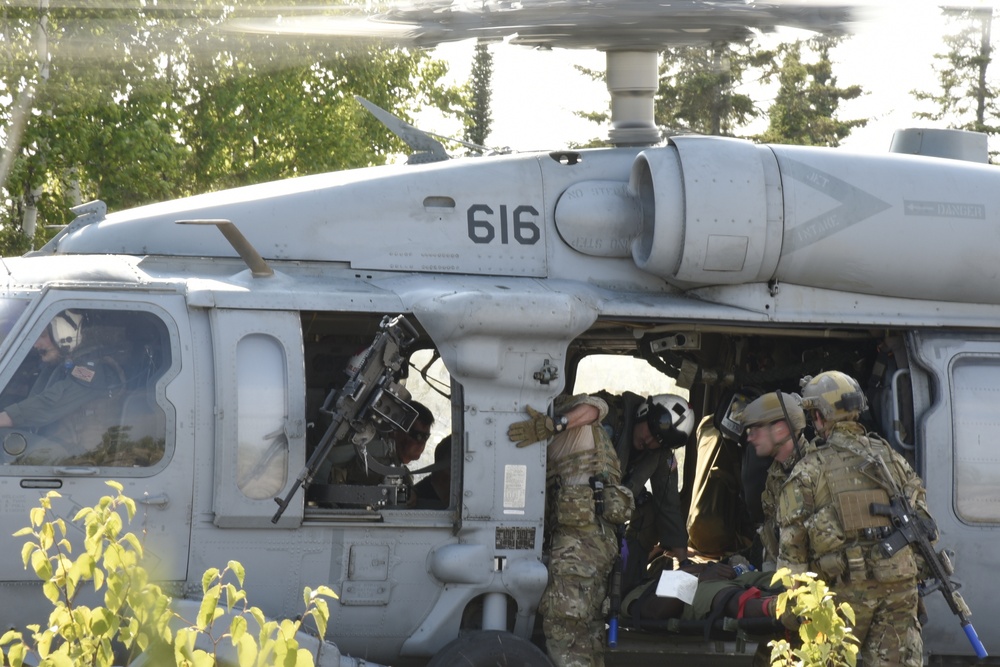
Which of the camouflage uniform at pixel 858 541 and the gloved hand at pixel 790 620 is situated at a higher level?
the camouflage uniform at pixel 858 541

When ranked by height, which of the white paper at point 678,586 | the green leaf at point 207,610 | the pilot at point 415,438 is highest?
the pilot at point 415,438

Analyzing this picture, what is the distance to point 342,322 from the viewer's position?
20.7 ft

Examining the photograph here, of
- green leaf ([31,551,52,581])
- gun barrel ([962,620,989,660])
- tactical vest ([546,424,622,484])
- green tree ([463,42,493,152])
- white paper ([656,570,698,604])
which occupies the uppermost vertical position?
green tree ([463,42,493,152])

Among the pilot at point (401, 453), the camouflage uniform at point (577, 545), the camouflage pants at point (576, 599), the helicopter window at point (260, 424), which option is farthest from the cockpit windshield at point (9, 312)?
the camouflage pants at point (576, 599)

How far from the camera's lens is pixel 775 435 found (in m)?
6.32

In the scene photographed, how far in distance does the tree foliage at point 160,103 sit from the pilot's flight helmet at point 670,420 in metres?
4.96

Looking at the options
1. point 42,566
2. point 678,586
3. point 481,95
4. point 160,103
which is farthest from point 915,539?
point 481,95

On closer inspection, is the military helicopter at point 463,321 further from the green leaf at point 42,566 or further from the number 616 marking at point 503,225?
the green leaf at point 42,566

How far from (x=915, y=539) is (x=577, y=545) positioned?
5.06 ft

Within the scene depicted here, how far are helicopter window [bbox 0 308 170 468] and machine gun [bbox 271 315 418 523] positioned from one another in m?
0.69

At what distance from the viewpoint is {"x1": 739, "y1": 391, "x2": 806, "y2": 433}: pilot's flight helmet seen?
632cm

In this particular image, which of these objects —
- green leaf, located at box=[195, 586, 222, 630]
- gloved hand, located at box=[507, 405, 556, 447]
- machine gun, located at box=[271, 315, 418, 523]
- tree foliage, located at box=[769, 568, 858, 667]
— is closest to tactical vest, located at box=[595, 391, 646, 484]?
gloved hand, located at box=[507, 405, 556, 447]

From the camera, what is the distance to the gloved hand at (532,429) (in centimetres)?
593

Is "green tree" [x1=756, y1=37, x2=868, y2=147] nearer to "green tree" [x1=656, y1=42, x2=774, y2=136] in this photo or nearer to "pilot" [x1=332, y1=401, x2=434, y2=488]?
"green tree" [x1=656, y1=42, x2=774, y2=136]
